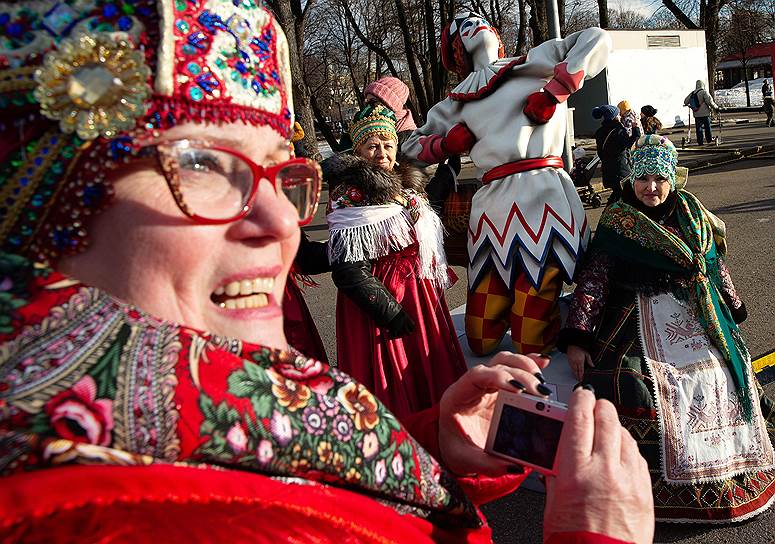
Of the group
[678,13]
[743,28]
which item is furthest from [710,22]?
[743,28]

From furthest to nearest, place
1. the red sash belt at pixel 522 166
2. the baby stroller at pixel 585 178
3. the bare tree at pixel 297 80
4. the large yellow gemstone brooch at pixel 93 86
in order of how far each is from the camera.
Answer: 1. the bare tree at pixel 297 80
2. the baby stroller at pixel 585 178
3. the red sash belt at pixel 522 166
4. the large yellow gemstone brooch at pixel 93 86

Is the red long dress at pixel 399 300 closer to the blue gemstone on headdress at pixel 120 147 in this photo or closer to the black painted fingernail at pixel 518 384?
the black painted fingernail at pixel 518 384

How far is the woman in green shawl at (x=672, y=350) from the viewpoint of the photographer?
285 centimetres

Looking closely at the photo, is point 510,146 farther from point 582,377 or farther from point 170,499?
point 170,499

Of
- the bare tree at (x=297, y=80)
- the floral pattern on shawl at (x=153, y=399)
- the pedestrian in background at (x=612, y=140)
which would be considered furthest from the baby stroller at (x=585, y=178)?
the floral pattern on shawl at (x=153, y=399)

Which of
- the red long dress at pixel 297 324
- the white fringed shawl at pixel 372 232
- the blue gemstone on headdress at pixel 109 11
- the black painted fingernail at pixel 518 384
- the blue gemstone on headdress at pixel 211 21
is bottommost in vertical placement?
the red long dress at pixel 297 324

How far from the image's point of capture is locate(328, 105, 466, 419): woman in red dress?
324 cm

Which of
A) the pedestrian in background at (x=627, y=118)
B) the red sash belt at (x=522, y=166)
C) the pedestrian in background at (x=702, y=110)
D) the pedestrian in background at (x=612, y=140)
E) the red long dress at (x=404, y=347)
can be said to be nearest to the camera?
the red long dress at (x=404, y=347)

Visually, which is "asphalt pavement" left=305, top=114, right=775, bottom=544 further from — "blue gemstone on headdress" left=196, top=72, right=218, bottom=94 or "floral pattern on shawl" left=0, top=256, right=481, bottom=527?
"blue gemstone on headdress" left=196, top=72, right=218, bottom=94

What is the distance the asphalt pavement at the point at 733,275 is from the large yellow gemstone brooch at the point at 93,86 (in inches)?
101

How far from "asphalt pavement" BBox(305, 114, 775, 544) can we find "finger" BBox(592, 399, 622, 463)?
1.91m

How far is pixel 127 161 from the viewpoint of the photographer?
36.4 inches

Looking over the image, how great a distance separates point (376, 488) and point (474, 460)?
1.62ft

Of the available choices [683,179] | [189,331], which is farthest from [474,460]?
[683,179]
